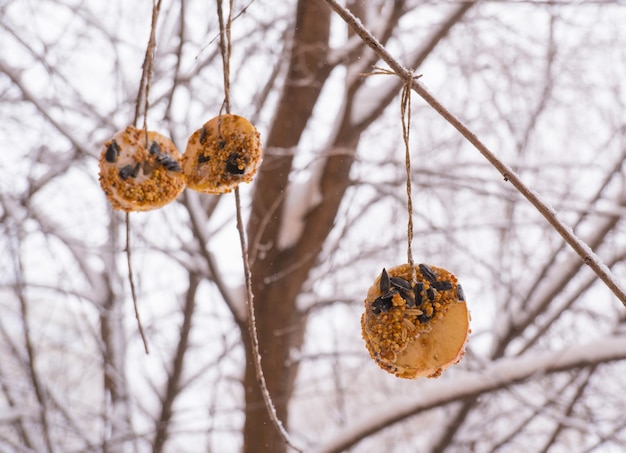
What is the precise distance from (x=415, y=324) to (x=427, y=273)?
66 millimetres

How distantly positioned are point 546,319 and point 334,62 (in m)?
1.58

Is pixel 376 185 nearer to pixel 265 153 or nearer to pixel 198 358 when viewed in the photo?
pixel 265 153

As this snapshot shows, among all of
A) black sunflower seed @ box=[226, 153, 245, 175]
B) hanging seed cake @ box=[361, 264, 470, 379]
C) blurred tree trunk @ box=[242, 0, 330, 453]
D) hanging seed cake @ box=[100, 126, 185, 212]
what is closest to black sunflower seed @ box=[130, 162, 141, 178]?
hanging seed cake @ box=[100, 126, 185, 212]

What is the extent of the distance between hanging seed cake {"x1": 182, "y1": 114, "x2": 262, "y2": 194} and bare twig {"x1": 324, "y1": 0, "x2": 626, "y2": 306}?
26 cm

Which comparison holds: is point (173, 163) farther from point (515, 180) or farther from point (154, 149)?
point (515, 180)

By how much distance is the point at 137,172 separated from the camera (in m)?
0.87

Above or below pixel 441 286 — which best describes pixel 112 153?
above

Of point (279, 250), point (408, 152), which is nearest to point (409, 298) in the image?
point (408, 152)

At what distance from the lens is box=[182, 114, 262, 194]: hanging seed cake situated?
0.82m

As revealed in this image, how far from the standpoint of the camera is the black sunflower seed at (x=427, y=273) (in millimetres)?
762

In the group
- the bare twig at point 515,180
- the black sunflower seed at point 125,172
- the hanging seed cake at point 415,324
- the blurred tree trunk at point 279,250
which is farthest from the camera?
the blurred tree trunk at point 279,250

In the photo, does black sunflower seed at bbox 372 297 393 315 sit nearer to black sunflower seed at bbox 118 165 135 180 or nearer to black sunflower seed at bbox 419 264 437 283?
black sunflower seed at bbox 419 264 437 283

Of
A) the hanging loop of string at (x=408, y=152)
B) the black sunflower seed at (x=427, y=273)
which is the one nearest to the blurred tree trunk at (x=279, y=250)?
the black sunflower seed at (x=427, y=273)

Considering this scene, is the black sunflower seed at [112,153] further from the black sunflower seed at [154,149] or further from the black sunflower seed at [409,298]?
the black sunflower seed at [409,298]
